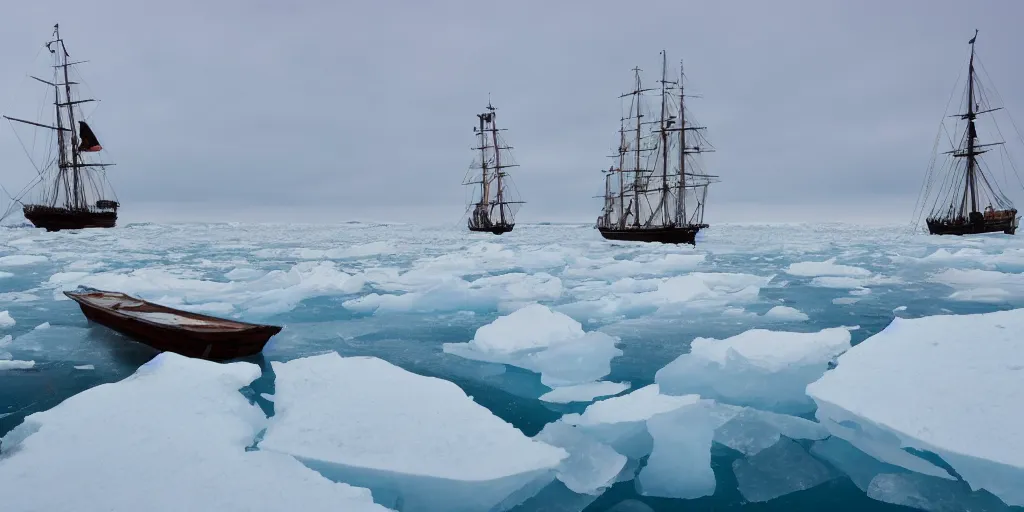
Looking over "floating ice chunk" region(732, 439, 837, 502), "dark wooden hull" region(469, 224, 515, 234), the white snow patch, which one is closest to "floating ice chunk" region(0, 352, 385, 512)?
"floating ice chunk" region(732, 439, 837, 502)

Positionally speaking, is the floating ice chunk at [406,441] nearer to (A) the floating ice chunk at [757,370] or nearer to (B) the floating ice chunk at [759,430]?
(B) the floating ice chunk at [759,430]

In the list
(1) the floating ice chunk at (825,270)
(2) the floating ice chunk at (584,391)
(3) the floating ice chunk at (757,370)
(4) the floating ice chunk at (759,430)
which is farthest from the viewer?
(1) the floating ice chunk at (825,270)

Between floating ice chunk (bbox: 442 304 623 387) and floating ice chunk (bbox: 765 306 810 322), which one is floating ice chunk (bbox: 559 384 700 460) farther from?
floating ice chunk (bbox: 765 306 810 322)

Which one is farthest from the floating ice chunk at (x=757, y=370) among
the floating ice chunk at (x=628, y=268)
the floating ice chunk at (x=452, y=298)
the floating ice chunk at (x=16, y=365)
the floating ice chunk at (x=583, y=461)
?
the floating ice chunk at (x=628, y=268)

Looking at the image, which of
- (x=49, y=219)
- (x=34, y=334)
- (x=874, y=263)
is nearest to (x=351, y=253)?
(x=34, y=334)

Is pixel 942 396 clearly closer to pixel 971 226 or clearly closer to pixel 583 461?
pixel 583 461

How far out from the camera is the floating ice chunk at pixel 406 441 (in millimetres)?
4016

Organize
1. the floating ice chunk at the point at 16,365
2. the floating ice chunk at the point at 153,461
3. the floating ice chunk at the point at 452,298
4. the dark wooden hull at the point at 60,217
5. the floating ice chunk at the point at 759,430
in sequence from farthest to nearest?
the dark wooden hull at the point at 60,217, the floating ice chunk at the point at 452,298, the floating ice chunk at the point at 16,365, the floating ice chunk at the point at 759,430, the floating ice chunk at the point at 153,461

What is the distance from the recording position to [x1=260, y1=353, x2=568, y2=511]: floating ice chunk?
4016 mm

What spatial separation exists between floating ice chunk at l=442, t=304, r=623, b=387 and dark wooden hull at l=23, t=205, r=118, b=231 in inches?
2758

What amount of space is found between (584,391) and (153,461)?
4203 mm

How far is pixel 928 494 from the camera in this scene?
12.9 ft

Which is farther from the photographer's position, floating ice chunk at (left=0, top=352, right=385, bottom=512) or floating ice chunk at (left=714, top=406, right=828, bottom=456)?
floating ice chunk at (left=714, top=406, right=828, bottom=456)

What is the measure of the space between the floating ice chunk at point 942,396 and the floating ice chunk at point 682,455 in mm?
1191
